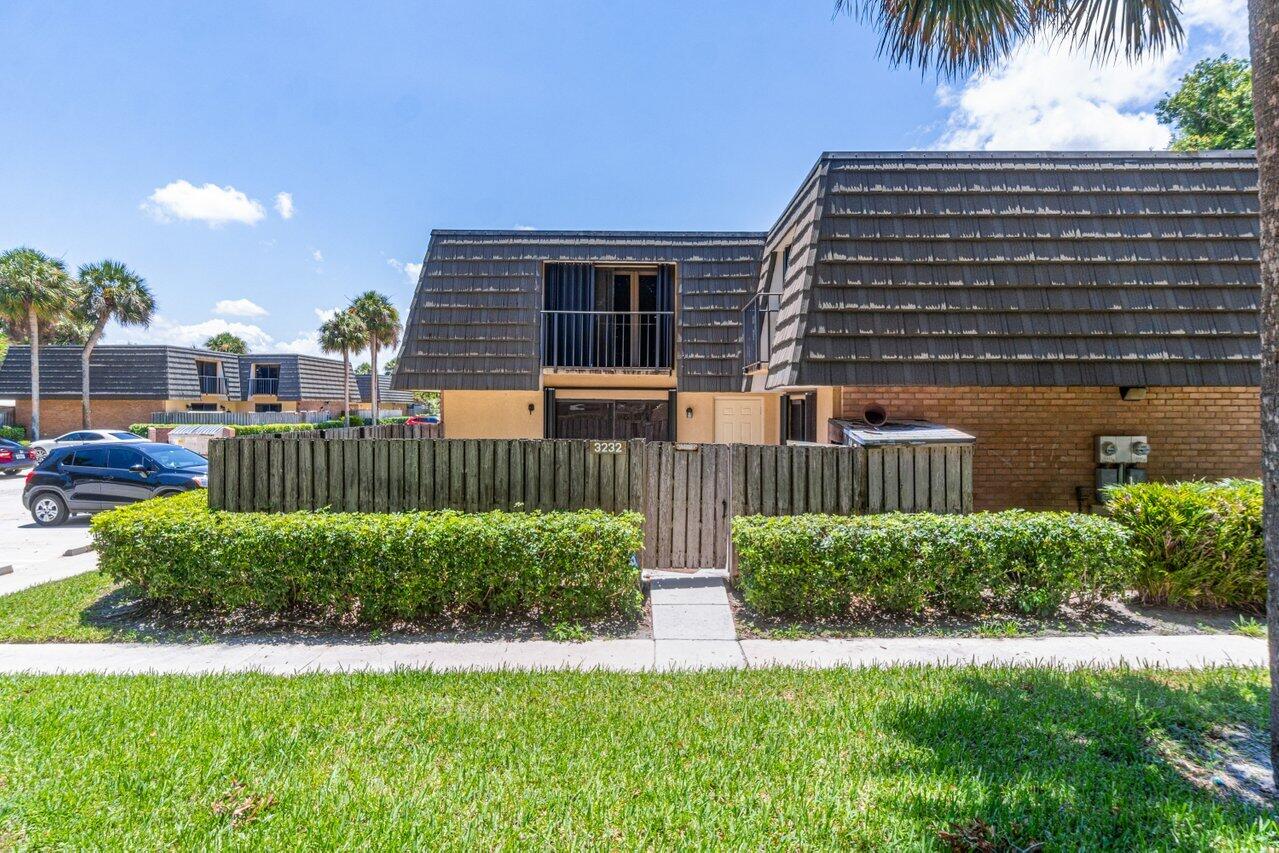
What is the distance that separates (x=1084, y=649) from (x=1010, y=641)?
1.82 ft

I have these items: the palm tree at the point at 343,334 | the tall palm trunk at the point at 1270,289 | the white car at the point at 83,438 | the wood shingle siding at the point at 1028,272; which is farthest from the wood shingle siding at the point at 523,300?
the palm tree at the point at 343,334

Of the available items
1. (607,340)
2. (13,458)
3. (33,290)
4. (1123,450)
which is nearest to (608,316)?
(607,340)

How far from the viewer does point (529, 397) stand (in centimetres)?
1382

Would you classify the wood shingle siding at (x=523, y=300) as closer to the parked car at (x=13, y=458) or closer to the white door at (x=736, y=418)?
the white door at (x=736, y=418)

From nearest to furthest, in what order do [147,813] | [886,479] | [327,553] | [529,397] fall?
[147,813], [327,553], [886,479], [529,397]

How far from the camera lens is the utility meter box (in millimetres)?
7747

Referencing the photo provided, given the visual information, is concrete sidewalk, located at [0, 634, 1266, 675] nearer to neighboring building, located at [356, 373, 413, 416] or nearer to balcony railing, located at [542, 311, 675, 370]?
balcony railing, located at [542, 311, 675, 370]

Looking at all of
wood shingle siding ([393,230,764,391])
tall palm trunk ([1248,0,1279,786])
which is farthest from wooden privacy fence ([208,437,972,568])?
wood shingle siding ([393,230,764,391])

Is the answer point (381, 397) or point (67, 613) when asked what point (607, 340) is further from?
point (381, 397)

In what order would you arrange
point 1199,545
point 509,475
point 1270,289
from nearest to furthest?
point 1270,289 < point 1199,545 < point 509,475

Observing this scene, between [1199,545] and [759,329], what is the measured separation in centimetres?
698

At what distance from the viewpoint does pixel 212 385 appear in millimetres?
34531

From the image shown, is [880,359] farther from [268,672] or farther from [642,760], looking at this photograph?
[268,672]

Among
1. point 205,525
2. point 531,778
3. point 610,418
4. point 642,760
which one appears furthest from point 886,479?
point 610,418
